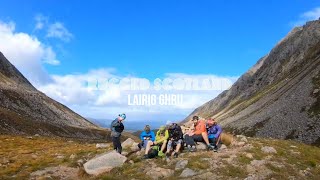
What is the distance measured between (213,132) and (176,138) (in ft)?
12.3

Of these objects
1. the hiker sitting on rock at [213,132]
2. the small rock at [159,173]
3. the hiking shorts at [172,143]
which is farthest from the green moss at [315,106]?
the small rock at [159,173]

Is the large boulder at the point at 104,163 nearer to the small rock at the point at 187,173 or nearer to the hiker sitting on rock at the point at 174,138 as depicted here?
the hiker sitting on rock at the point at 174,138

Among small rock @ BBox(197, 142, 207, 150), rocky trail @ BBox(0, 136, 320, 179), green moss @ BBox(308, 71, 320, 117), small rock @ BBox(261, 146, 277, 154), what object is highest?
green moss @ BBox(308, 71, 320, 117)

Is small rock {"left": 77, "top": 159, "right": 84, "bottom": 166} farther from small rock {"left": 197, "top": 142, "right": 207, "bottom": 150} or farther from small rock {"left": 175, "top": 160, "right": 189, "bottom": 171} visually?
small rock {"left": 197, "top": 142, "right": 207, "bottom": 150}

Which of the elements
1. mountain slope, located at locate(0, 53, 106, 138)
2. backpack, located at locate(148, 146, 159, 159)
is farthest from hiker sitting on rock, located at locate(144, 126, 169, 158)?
mountain slope, located at locate(0, 53, 106, 138)

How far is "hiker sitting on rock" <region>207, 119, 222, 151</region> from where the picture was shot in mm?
32906

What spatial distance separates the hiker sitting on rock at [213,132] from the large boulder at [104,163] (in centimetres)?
763

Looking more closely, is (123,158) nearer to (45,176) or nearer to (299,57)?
(45,176)

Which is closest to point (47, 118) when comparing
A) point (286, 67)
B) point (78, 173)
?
point (286, 67)

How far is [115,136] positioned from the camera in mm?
32188

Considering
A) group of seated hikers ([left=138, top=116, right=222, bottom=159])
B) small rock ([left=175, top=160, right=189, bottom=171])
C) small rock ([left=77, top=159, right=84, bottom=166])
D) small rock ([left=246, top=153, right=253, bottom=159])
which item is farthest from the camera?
small rock ([left=77, top=159, right=84, bottom=166])

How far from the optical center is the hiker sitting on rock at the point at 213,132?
3291 centimetres

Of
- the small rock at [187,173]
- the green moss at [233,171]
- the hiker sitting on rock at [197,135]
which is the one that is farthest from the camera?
the hiker sitting on rock at [197,135]

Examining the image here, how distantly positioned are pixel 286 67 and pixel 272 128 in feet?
317
